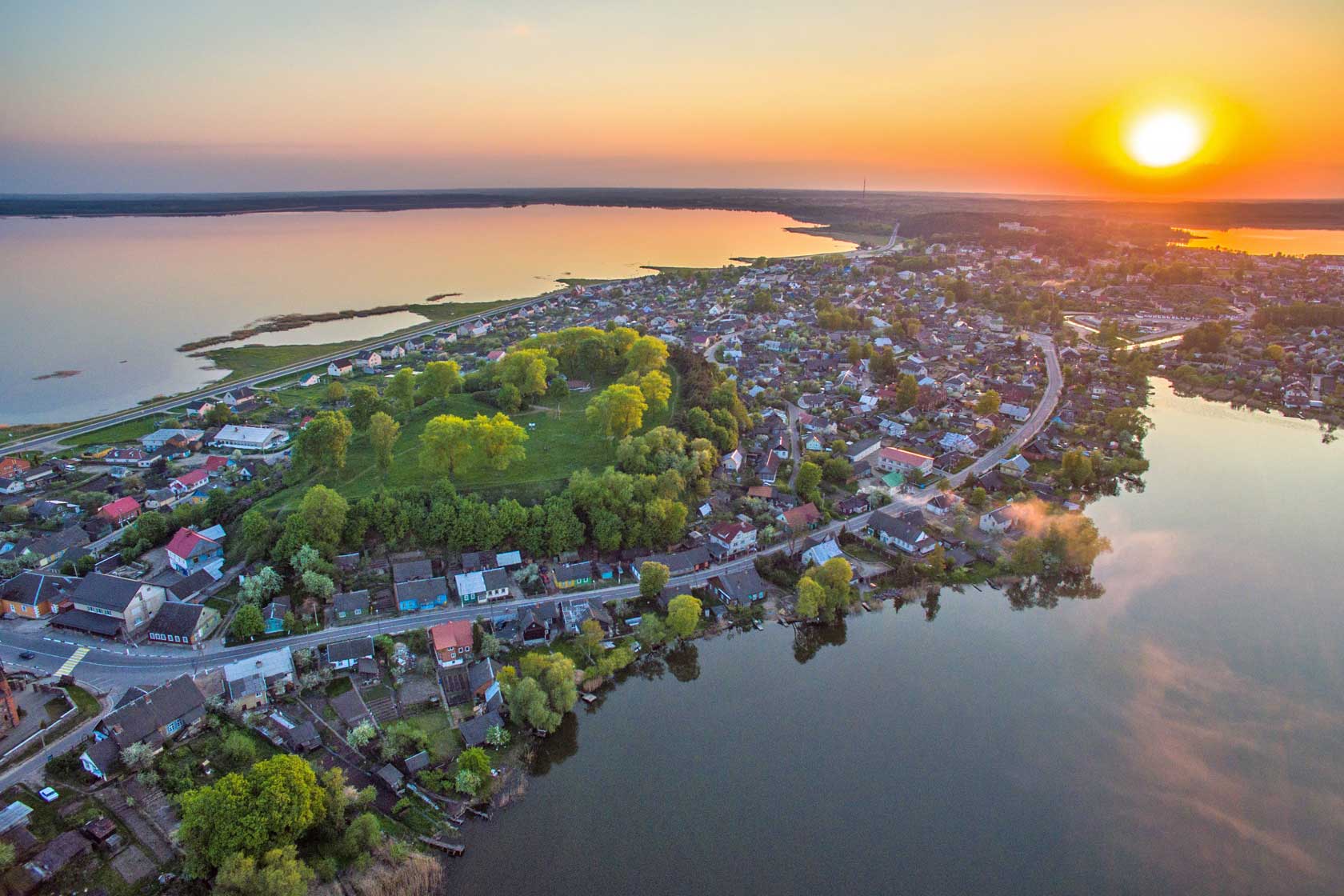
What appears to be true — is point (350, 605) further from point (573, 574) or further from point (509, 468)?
point (509, 468)

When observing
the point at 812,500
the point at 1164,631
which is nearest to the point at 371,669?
the point at 812,500

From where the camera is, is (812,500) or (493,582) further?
(812,500)

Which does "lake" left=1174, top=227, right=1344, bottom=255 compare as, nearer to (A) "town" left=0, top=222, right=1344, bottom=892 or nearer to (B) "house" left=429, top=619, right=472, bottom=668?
(A) "town" left=0, top=222, right=1344, bottom=892

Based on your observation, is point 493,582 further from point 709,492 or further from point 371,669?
point 709,492

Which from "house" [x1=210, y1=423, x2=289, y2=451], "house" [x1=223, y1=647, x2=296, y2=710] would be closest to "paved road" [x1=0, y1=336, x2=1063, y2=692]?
"house" [x1=223, y1=647, x2=296, y2=710]

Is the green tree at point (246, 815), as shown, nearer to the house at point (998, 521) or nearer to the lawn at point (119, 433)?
the house at point (998, 521)

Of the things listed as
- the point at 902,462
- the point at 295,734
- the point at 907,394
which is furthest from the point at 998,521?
the point at 295,734
